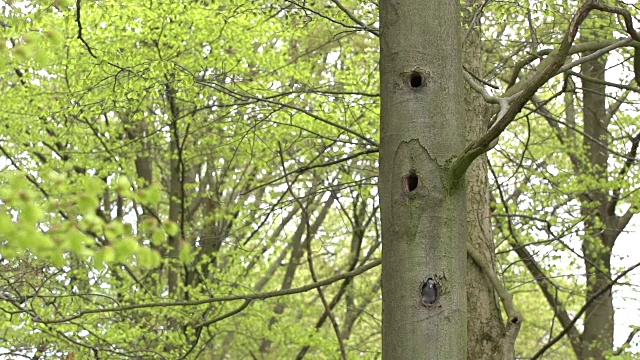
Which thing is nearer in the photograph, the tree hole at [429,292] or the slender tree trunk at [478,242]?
the tree hole at [429,292]

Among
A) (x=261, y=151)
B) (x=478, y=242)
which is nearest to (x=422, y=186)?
(x=478, y=242)

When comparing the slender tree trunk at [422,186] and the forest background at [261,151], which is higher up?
the forest background at [261,151]

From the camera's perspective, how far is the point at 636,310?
42.4 ft

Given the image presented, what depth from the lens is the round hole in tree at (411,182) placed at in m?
3.16

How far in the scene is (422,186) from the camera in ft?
10.3

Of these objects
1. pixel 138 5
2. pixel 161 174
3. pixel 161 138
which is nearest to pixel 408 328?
pixel 138 5

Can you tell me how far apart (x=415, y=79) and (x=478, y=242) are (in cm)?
205

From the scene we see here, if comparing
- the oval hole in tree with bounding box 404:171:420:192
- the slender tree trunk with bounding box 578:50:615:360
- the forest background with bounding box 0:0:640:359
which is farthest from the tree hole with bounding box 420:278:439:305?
the slender tree trunk with bounding box 578:50:615:360

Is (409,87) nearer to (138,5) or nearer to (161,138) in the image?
(138,5)

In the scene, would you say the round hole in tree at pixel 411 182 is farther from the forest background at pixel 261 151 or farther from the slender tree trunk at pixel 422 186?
the forest background at pixel 261 151

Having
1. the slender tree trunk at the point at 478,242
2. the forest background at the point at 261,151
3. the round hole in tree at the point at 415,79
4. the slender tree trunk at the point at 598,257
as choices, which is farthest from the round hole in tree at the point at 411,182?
the slender tree trunk at the point at 598,257

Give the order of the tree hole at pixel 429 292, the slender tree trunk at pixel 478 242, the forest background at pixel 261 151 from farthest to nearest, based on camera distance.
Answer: the forest background at pixel 261 151, the slender tree trunk at pixel 478 242, the tree hole at pixel 429 292

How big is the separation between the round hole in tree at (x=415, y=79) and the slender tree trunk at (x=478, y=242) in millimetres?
1318

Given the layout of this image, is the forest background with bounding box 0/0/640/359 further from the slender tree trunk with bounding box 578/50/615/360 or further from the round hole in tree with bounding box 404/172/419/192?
the round hole in tree with bounding box 404/172/419/192
